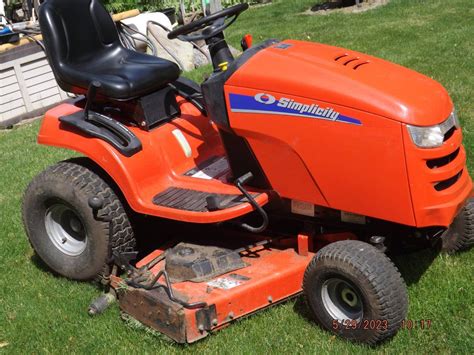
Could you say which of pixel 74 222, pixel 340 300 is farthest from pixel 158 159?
pixel 340 300

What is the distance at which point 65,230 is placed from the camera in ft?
13.4

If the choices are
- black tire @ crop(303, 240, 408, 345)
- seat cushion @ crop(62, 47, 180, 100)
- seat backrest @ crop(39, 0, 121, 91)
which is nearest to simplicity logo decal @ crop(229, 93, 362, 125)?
black tire @ crop(303, 240, 408, 345)

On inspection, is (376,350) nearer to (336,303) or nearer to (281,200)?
(336,303)

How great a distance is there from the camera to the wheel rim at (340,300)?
314cm

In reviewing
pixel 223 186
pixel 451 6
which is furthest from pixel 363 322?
pixel 451 6

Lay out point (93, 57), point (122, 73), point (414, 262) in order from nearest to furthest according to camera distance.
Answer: point (414, 262)
point (122, 73)
point (93, 57)

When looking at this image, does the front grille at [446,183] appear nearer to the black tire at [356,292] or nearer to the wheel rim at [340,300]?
the black tire at [356,292]

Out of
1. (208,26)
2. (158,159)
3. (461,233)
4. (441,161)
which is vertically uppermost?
(208,26)

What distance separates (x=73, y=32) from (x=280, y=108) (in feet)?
5.10

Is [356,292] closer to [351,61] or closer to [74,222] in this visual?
[351,61]

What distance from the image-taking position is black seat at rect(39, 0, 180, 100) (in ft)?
12.6

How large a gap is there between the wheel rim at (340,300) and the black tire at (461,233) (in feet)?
2.71

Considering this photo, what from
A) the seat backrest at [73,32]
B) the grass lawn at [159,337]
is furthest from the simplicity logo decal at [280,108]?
the seat backrest at [73,32]
